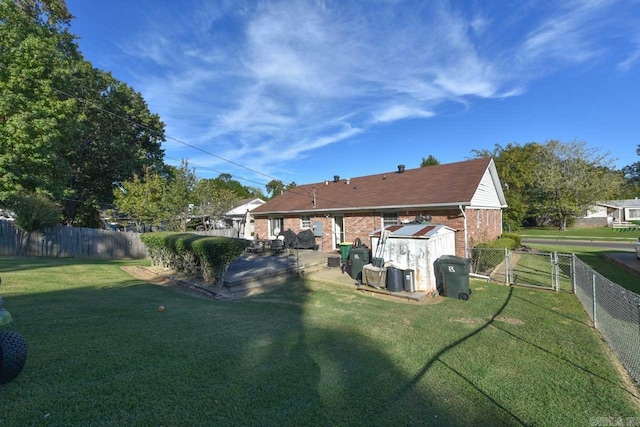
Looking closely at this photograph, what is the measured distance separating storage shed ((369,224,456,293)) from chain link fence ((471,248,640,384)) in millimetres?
2362

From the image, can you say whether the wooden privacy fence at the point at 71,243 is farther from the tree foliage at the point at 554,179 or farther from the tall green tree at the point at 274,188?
the tall green tree at the point at 274,188

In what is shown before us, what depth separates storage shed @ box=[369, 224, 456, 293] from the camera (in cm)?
887

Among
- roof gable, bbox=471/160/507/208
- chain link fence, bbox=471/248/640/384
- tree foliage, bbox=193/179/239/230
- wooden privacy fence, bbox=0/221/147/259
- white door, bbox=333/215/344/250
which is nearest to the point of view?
chain link fence, bbox=471/248/640/384

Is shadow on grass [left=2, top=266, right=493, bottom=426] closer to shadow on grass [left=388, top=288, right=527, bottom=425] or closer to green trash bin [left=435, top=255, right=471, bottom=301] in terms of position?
shadow on grass [left=388, top=288, right=527, bottom=425]

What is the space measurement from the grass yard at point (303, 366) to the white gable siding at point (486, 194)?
26.2ft

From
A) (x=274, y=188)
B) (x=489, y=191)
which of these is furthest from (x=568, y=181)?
(x=274, y=188)

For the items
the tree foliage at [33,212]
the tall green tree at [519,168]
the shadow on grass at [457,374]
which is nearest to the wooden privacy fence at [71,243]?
the tree foliage at [33,212]

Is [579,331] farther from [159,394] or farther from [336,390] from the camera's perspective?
[159,394]

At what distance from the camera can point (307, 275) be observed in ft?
37.4

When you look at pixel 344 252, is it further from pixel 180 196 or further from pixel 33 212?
pixel 33 212

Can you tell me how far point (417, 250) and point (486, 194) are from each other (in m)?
9.27

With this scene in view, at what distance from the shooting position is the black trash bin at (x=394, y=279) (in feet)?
28.7

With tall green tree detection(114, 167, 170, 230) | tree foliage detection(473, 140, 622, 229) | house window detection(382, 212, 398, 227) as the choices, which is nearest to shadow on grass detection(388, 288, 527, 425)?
house window detection(382, 212, 398, 227)

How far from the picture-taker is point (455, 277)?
841 centimetres
